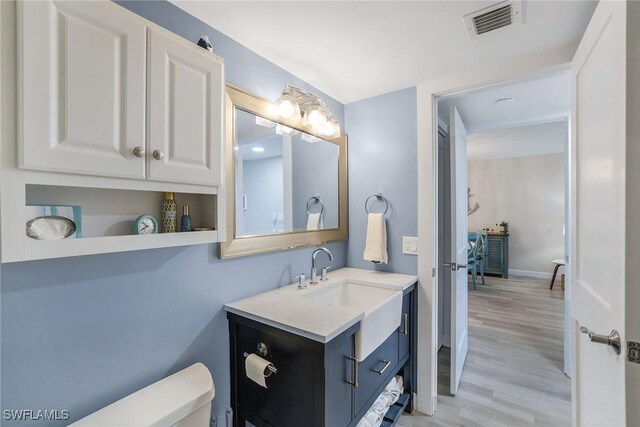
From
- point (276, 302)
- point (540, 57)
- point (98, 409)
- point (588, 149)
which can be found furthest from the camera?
→ point (540, 57)

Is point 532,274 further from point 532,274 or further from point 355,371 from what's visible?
point 355,371

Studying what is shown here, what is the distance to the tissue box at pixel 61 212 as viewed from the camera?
788 mm

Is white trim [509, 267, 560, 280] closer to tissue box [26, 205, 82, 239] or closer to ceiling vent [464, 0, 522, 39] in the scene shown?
ceiling vent [464, 0, 522, 39]

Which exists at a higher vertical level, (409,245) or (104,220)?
(104,220)

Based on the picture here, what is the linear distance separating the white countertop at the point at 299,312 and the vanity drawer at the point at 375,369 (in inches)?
11.0

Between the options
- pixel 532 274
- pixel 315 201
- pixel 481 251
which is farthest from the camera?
pixel 532 274

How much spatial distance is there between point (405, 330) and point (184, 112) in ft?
5.79

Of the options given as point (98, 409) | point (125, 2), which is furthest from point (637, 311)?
point (125, 2)

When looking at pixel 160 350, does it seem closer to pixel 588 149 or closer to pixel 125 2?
pixel 125 2

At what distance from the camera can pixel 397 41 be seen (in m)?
1.51

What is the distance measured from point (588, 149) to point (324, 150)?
1.47m

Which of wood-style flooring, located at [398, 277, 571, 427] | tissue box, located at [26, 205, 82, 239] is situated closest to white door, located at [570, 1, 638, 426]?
wood-style flooring, located at [398, 277, 571, 427]

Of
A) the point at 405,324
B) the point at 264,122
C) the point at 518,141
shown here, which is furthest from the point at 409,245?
the point at 518,141

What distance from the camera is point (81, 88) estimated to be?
78cm
